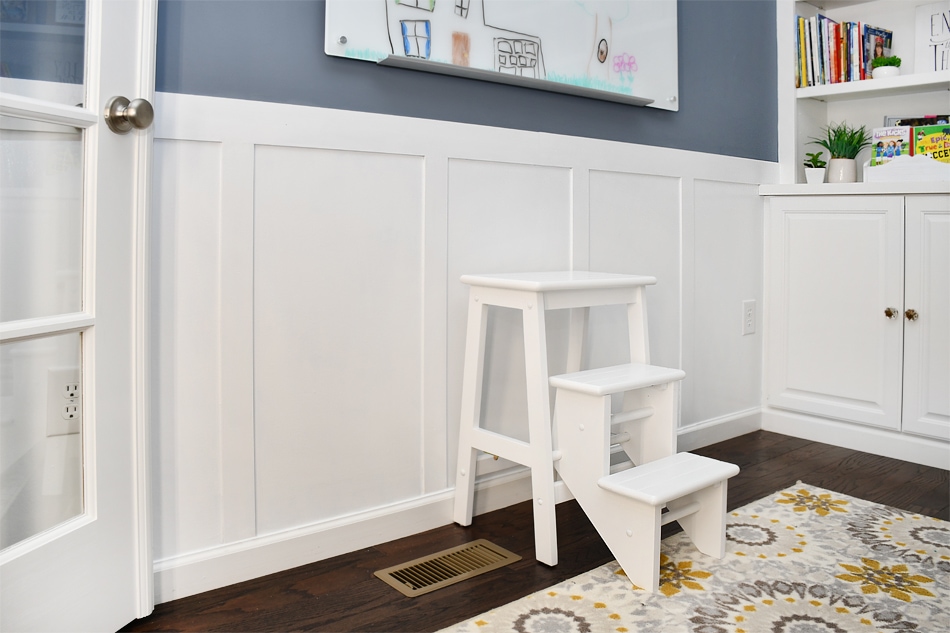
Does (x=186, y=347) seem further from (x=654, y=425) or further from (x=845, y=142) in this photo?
(x=845, y=142)

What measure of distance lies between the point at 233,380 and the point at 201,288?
0.19m

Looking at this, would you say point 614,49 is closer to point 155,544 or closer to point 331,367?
point 331,367

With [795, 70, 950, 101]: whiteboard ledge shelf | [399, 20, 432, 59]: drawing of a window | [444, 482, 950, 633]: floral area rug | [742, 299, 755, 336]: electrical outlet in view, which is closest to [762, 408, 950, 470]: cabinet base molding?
[742, 299, 755, 336]: electrical outlet

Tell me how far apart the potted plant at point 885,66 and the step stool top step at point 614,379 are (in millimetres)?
1571

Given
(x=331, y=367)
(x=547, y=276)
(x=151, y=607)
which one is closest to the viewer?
(x=151, y=607)

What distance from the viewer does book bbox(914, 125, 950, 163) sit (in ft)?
7.93

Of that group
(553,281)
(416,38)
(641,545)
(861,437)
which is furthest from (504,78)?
(861,437)

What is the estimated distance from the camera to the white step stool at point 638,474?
1491 mm

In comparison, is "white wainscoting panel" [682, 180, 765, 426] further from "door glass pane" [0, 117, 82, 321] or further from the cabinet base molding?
"door glass pane" [0, 117, 82, 321]

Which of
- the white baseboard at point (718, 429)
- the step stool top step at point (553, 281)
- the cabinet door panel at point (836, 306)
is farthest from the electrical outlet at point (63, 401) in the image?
the cabinet door panel at point (836, 306)

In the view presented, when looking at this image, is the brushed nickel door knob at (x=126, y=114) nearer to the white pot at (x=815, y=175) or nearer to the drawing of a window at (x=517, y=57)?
the drawing of a window at (x=517, y=57)

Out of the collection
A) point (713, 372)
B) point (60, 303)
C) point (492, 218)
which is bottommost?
point (713, 372)

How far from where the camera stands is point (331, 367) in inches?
64.5

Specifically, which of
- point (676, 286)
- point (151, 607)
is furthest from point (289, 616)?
point (676, 286)
